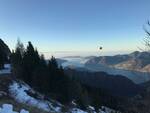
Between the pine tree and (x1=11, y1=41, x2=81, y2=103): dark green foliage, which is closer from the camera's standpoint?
(x1=11, y1=41, x2=81, y2=103): dark green foliage

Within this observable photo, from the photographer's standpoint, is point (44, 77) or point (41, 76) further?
point (41, 76)

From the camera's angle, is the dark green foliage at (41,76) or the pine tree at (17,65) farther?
the pine tree at (17,65)

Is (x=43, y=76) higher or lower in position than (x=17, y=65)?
lower

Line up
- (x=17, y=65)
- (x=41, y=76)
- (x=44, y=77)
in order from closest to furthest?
(x=44, y=77)
(x=41, y=76)
(x=17, y=65)

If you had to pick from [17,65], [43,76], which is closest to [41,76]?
[43,76]

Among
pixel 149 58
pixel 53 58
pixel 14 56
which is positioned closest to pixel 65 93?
pixel 53 58

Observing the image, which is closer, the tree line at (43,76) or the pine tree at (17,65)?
the tree line at (43,76)

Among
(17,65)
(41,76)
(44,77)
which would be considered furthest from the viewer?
(17,65)

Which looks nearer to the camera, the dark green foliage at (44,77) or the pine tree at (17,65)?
the dark green foliage at (44,77)

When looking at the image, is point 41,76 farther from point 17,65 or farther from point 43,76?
point 17,65

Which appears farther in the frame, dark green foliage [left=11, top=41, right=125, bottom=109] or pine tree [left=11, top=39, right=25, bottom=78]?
pine tree [left=11, top=39, right=25, bottom=78]

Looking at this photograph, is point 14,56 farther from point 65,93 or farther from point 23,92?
point 23,92
